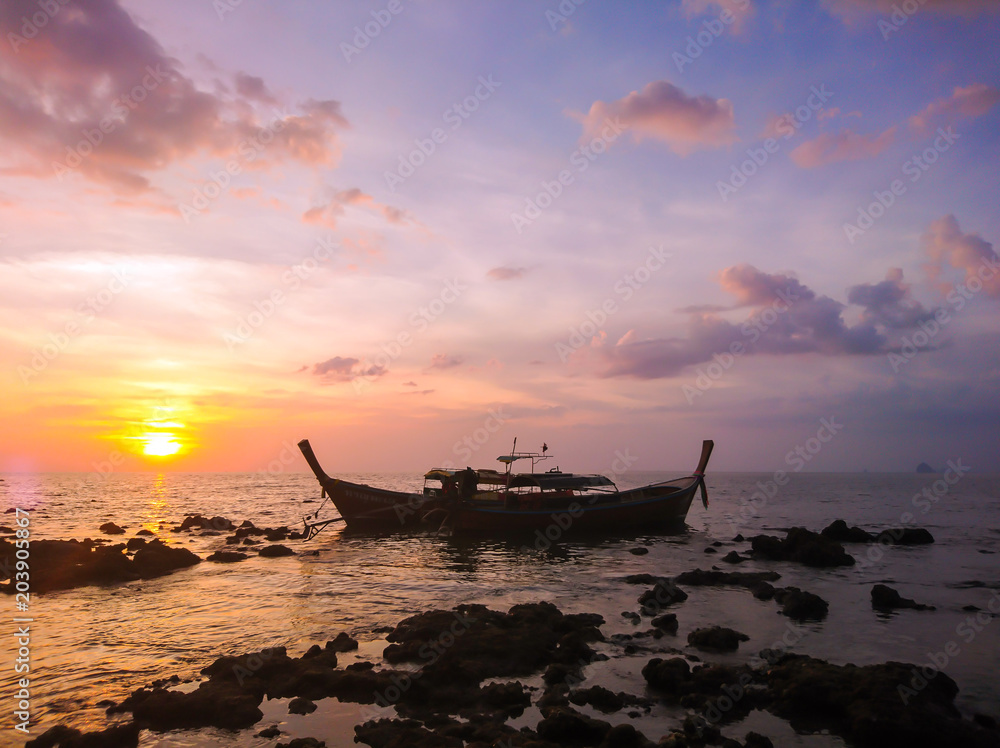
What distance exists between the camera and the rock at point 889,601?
18172 millimetres

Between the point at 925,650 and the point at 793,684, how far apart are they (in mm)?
6452

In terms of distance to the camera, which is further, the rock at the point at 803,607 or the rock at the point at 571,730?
the rock at the point at 803,607

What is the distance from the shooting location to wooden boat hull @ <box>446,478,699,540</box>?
3331 centimetres

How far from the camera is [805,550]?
2723cm

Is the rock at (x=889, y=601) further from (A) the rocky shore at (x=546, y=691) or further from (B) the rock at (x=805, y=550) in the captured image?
(B) the rock at (x=805, y=550)

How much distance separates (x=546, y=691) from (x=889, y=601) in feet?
47.0

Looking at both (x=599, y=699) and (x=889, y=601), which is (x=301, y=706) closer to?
(x=599, y=699)

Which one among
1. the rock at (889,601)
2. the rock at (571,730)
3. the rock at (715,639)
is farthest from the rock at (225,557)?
the rock at (889,601)

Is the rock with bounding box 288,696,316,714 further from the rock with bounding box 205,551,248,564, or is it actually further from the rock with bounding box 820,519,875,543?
the rock with bounding box 820,519,875,543

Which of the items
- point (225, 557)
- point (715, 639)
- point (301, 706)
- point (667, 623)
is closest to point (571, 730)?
point (301, 706)

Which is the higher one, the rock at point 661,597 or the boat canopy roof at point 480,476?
the boat canopy roof at point 480,476

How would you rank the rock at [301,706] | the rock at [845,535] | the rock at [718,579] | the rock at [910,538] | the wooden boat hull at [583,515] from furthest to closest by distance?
the rock at [845,535]
the rock at [910,538]
the wooden boat hull at [583,515]
the rock at [718,579]
the rock at [301,706]

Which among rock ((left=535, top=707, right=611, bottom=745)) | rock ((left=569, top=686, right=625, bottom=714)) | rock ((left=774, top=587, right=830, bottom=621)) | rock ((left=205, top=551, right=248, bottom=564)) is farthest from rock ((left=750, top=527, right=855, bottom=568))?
rock ((left=205, top=551, right=248, bottom=564))

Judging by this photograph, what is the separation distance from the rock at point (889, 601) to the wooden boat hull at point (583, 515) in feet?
56.8
